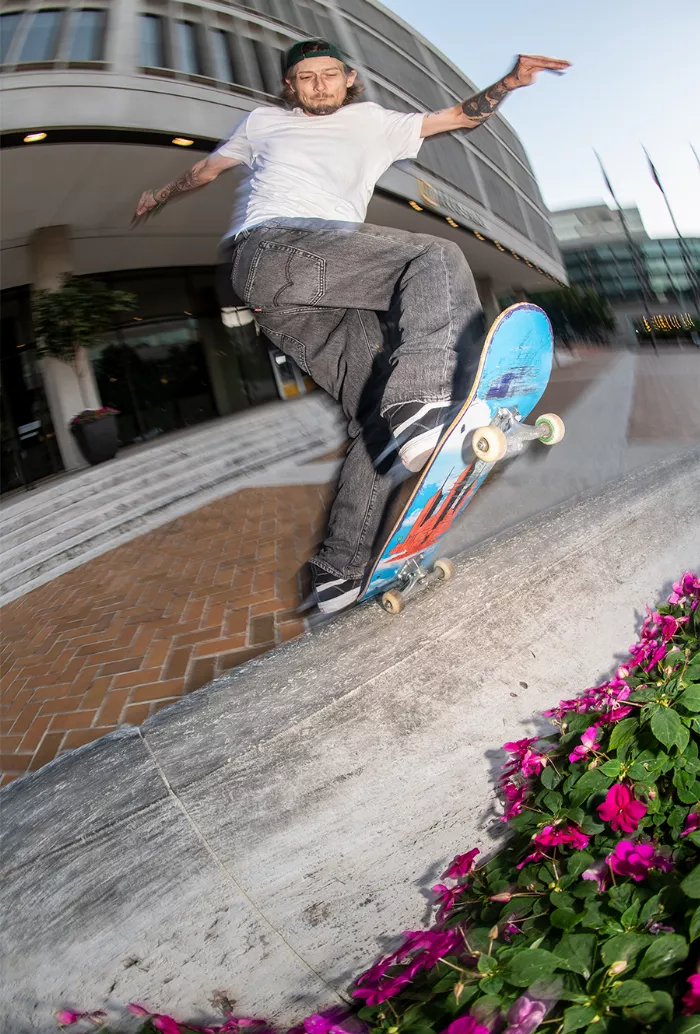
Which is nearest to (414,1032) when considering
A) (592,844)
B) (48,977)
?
(592,844)

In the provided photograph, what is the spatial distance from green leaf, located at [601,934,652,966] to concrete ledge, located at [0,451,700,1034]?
49 cm

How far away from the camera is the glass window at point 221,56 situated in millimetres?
1423

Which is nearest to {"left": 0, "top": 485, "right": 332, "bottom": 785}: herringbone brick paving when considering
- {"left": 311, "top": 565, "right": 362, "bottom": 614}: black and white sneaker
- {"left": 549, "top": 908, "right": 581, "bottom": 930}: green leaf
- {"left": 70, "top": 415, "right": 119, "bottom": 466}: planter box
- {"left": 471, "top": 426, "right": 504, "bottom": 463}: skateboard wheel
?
{"left": 311, "top": 565, "right": 362, "bottom": 614}: black and white sneaker

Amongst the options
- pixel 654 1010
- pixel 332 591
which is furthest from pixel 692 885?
pixel 332 591

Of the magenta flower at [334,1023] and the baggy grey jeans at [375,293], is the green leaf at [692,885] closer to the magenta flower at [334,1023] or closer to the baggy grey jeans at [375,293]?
the magenta flower at [334,1023]

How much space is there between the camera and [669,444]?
2.13m

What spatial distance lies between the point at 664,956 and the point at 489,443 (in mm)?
1053

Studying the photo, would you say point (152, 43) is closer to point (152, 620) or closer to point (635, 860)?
point (152, 620)

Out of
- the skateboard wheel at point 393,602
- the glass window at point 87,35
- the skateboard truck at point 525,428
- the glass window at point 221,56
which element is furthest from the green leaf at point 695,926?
the glass window at point 87,35

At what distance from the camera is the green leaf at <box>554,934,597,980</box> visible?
854 millimetres

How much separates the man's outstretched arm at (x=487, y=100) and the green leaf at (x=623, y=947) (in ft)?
5.64

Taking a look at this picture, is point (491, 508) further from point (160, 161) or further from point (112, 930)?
point (112, 930)

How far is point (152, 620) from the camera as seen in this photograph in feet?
6.83

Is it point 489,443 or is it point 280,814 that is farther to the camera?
point 489,443
